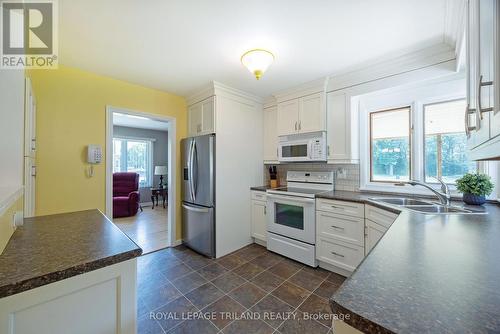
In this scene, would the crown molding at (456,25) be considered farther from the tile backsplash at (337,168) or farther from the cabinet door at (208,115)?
the cabinet door at (208,115)

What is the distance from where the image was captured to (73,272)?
721 millimetres

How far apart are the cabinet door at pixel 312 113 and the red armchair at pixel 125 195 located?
4496 millimetres

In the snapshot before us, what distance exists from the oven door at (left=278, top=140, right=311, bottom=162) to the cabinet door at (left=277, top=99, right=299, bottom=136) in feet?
0.60

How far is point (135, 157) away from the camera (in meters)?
6.40

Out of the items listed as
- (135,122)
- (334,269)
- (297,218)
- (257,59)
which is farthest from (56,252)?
(135,122)

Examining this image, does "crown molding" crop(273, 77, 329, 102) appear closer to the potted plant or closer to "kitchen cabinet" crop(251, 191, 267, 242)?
"kitchen cabinet" crop(251, 191, 267, 242)

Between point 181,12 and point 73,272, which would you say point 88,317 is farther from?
point 181,12

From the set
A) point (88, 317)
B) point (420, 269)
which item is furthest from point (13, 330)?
point (420, 269)

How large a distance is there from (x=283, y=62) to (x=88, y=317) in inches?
96.4

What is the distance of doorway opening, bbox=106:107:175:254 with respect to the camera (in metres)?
2.92

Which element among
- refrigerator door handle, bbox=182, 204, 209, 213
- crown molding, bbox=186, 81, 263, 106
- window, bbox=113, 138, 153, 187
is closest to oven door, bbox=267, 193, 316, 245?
refrigerator door handle, bbox=182, 204, 209, 213

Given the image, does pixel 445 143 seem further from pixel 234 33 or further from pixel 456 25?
pixel 234 33

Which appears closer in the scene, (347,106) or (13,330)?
(13,330)

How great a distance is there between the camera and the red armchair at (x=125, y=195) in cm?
484
